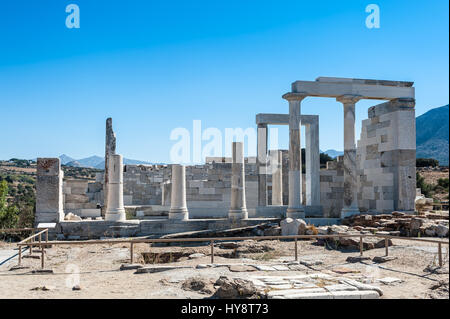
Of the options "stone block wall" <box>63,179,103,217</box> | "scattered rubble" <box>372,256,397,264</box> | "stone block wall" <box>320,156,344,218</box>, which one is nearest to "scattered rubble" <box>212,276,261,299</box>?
"scattered rubble" <box>372,256,397,264</box>

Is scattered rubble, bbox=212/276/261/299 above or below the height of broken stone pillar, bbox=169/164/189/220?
below

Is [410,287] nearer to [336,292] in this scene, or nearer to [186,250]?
[336,292]

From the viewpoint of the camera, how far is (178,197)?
17.7 metres

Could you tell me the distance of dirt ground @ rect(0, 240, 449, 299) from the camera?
8.07m

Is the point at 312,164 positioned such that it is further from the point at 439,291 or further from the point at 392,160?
the point at 439,291

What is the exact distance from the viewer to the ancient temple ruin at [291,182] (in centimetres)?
1684

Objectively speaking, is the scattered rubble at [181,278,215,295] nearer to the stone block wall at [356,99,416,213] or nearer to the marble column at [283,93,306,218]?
the marble column at [283,93,306,218]

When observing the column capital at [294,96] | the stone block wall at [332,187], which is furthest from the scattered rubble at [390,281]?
the stone block wall at [332,187]

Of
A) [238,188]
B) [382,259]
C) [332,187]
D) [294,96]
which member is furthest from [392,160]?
[382,259]

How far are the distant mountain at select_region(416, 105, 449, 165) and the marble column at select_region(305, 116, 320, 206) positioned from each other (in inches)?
1849

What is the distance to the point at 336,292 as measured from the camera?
7.40 m

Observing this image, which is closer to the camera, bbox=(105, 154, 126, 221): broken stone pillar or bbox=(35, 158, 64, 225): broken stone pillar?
bbox=(35, 158, 64, 225): broken stone pillar

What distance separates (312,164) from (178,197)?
8.35 meters

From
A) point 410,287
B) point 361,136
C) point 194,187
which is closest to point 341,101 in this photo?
point 361,136
